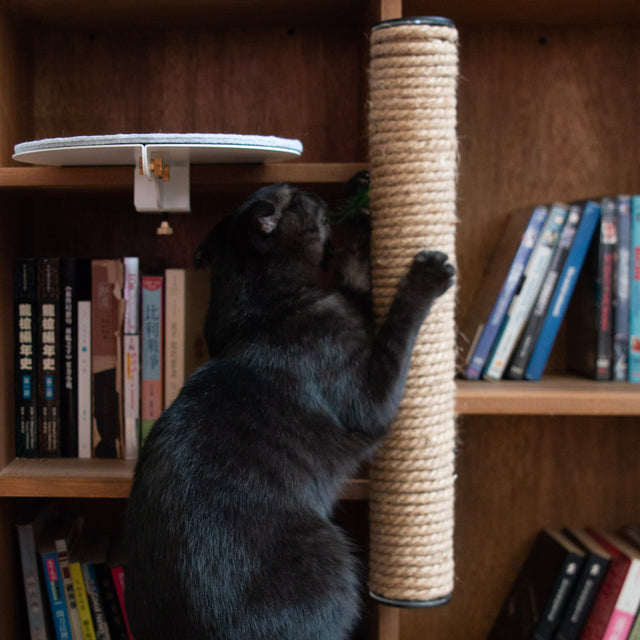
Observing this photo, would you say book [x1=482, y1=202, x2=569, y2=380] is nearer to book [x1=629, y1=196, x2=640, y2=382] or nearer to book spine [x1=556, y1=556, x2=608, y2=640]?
book [x1=629, y1=196, x2=640, y2=382]

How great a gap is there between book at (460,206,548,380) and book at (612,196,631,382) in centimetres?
13

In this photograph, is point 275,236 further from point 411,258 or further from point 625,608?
point 625,608

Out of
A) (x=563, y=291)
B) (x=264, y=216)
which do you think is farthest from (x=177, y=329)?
(x=563, y=291)

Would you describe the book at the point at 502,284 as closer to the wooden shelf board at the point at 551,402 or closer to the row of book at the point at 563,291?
the row of book at the point at 563,291

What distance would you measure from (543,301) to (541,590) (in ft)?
1.79

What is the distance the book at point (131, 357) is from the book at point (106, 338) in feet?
0.04

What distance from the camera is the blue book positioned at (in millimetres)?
1170

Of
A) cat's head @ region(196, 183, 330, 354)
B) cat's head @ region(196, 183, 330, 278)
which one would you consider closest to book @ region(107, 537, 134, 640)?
cat's head @ region(196, 183, 330, 354)

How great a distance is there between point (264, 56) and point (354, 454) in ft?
2.65

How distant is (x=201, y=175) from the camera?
1.09 meters

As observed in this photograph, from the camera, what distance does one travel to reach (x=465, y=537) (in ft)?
4.56

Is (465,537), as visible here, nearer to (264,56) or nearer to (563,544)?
(563,544)

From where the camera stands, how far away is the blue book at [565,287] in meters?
1.17

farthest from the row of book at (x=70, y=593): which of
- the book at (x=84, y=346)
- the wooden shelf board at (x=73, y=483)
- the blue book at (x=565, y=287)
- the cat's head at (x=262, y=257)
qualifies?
the blue book at (x=565, y=287)
